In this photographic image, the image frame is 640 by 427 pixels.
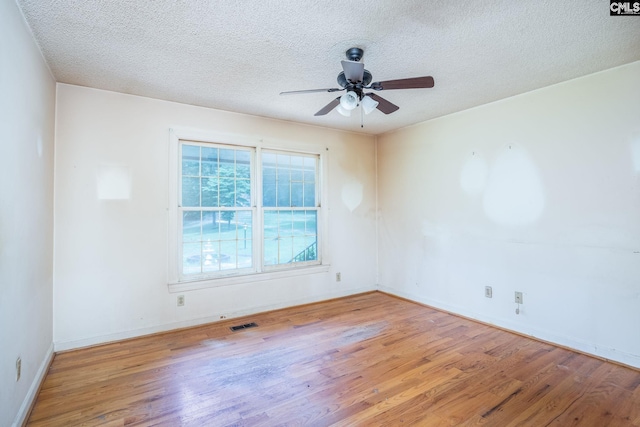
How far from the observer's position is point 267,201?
4.20m

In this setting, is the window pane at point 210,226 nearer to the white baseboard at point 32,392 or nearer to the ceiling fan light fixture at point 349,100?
the white baseboard at point 32,392

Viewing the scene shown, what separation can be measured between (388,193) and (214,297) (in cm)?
303

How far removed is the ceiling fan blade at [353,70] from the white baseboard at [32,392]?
2.99 m

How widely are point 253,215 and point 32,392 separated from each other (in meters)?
2.57

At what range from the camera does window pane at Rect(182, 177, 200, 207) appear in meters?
3.64

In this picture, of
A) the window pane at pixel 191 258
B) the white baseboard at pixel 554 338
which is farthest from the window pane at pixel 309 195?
the white baseboard at pixel 554 338

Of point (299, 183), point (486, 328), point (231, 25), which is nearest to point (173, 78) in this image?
point (231, 25)

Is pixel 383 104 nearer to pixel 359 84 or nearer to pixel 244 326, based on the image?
pixel 359 84

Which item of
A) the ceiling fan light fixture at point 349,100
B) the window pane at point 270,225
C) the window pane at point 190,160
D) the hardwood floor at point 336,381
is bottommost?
the hardwood floor at point 336,381

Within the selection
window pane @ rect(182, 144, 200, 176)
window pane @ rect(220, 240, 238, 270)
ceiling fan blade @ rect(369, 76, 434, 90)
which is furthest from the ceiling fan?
window pane @ rect(220, 240, 238, 270)

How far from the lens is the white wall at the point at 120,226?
2957mm

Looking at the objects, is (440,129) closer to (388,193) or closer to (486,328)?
(388,193)

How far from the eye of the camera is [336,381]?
2.39 m

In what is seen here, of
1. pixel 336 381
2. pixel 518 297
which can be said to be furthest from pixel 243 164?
pixel 518 297
